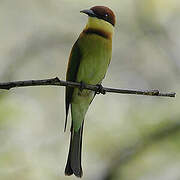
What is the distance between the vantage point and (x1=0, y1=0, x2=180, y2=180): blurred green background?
171 inches

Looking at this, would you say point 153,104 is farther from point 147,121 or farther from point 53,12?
point 53,12

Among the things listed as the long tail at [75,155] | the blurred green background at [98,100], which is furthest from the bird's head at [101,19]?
the blurred green background at [98,100]

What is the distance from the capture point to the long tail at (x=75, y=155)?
324 centimetres

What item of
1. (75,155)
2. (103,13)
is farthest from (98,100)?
(103,13)

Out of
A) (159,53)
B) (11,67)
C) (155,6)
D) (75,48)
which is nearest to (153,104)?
(159,53)

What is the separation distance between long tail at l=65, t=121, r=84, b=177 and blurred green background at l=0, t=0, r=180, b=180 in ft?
2.17

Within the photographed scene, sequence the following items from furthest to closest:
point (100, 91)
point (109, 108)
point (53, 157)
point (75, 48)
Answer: point (109, 108), point (53, 157), point (75, 48), point (100, 91)

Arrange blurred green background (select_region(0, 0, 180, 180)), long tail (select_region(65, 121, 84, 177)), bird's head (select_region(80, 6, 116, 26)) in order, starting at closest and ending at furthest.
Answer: bird's head (select_region(80, 6, 116, 26)) → long tail (select_region(65, 121, 84, 177)) → blurred green background (select_region(0, 0, 180, 180))

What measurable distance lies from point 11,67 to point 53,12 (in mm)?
1103

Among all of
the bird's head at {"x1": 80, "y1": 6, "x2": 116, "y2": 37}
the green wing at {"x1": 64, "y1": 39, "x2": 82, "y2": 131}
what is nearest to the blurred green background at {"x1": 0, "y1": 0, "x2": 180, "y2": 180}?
the green wing at {"x1": 64, "y1": 39, "x2": 82, "y2": 131}

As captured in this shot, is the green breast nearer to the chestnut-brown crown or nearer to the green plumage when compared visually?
the green plumage

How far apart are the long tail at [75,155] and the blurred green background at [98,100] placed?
66 cm

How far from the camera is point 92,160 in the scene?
15.4 feet

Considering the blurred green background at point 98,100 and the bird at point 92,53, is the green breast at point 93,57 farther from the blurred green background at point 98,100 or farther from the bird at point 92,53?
the blurred green background at point 98,100
